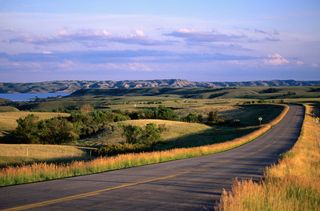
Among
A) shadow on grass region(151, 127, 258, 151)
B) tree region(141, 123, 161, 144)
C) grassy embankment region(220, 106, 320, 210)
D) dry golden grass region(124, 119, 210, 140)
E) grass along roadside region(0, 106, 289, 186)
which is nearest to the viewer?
grassy embankment region(220, 106, 320, 210)

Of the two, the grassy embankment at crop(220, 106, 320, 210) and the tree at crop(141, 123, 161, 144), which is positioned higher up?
the grassy embankment at crop(220, 106, 320, 210)

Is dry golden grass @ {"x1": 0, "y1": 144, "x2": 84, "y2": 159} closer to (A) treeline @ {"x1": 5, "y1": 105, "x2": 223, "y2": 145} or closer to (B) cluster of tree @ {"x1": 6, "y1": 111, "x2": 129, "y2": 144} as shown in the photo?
(A) treeline @ {"x1": 5, "y1": 105, "x2": 223, "y2": 145}

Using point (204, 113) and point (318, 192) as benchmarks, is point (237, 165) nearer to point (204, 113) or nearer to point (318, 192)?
point (318, 192)

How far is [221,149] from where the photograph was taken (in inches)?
1441

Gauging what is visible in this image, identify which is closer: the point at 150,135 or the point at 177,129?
the point at 150,135

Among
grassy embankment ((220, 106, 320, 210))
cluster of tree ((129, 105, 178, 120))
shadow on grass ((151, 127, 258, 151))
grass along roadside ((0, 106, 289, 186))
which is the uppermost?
grassy embankment ((220, 106, 320, 210))

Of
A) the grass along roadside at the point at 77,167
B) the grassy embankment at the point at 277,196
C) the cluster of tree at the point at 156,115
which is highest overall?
the grassy embankment at the point at 277,196

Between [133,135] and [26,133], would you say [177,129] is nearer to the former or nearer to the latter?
[133,135]

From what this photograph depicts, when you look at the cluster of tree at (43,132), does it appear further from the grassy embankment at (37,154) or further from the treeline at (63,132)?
the grassy embankment at (37,154)

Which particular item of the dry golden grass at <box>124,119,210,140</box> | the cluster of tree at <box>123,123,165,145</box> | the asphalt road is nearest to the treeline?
the cluster of tree at <box>123,123,165,145</box>

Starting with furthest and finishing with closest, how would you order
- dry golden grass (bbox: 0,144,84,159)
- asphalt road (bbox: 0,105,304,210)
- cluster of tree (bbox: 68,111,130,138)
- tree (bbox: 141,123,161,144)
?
cluster of tree (bbox: 68,111,130,138)
tree (bbox: 141,123,161,144)
dry golden grass (bbox: 0,144,84,159)
asphalt road (bbox: 0,105,304,210)

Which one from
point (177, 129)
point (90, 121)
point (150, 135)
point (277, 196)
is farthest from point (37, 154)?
point (90, 121)

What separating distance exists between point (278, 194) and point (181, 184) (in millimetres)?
4620

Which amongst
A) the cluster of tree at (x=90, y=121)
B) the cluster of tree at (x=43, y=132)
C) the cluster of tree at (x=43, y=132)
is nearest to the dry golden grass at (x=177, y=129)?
the cluster of tree at (x=90, y=121)
